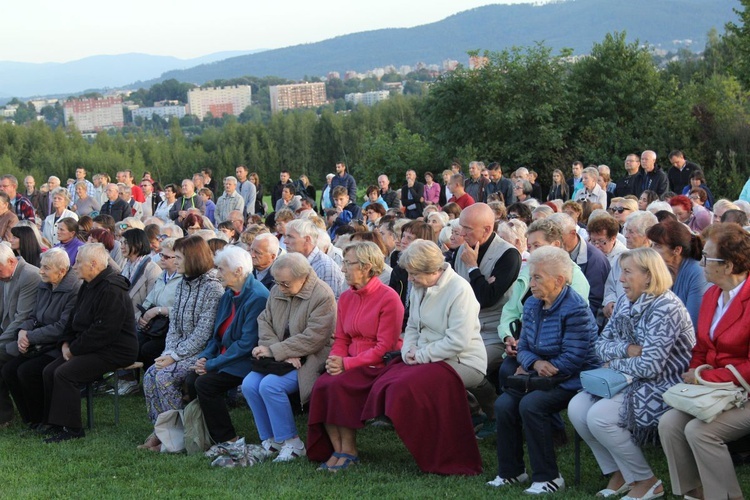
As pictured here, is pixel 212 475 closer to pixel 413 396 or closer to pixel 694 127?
pixel 413 396

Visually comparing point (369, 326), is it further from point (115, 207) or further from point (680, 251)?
point (115, 207)

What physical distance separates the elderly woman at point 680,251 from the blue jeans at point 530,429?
1115 mm

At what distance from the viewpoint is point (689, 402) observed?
4.78 metres

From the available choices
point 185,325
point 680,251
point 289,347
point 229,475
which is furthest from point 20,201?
point 680,251

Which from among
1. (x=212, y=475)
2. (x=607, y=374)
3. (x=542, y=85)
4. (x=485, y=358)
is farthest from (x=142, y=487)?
(x=542, y=85)

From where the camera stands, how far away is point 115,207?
51.1ft

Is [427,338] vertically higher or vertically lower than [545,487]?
higher

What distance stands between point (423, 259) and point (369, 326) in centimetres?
69

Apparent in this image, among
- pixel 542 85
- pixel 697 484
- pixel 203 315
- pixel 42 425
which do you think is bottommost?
pixel 42 425

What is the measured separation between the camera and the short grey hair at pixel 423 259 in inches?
238

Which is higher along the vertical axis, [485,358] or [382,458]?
[485,358]

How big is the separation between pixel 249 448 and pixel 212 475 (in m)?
0.43

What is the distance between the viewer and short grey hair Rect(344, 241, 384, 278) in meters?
6.37

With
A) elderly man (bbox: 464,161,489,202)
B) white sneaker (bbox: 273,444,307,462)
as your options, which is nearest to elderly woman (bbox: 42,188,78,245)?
elderly man (bbox: 464,161,489,202)
